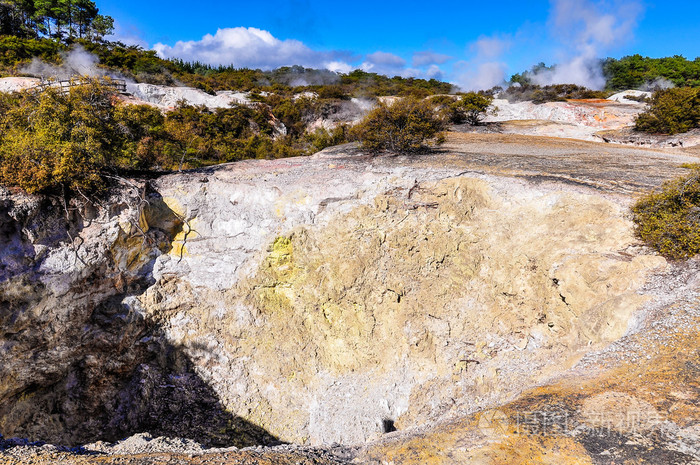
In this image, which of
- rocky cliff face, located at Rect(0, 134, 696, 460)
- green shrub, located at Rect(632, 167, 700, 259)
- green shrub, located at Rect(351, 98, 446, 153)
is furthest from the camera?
green shrub, located at Rect(351, 98, 446, 153)

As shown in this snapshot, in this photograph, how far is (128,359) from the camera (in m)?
9.15

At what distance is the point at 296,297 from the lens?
955 cm

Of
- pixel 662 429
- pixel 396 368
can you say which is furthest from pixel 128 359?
pixel 662 429

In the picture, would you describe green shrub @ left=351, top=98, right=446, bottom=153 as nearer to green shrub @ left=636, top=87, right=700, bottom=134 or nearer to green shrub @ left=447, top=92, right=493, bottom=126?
green shrub @ left=447, top=92, right=493, bottom=126

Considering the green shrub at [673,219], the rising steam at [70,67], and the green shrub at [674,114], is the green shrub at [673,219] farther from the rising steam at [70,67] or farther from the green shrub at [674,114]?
the rising steam at [70,67]

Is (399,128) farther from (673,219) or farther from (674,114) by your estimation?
(674,114)

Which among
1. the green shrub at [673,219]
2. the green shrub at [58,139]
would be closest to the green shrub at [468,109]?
the green shrub at [673,219]

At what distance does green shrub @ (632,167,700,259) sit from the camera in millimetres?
6648

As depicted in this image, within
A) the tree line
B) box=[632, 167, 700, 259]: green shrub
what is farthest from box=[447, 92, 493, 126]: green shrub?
the tree line

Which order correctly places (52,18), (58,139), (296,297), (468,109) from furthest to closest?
(52,18)
(468,109)
(296,297)
(58,139)

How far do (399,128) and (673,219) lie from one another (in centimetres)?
839

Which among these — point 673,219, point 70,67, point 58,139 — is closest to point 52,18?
point 70,67

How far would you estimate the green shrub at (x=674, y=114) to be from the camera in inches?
642

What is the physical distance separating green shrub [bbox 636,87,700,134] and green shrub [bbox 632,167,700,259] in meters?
13.4
